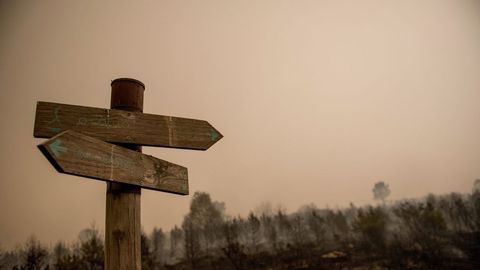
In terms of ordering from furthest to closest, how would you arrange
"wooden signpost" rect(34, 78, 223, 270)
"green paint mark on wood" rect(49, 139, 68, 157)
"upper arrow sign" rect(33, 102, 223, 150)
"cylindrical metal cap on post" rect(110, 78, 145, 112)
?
"cylindrical metal cap on post" rect(110, 78, 145, 112) → "upper arrow sign" rect(33, 102, 223, 150) → "wooden signpost" rect(34, 78, 223, 270) → "green paint mark on wood" rect(49, 139, 68, 157)

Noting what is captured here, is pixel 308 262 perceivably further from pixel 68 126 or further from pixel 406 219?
pixel 68 126

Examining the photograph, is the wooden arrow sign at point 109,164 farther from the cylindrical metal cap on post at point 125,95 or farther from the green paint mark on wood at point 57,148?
the cylindrical metal cap on post at point 125,95

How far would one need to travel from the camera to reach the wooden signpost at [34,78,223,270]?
1092 mm

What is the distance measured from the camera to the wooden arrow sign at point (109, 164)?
99cm

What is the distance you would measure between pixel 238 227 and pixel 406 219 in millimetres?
10538

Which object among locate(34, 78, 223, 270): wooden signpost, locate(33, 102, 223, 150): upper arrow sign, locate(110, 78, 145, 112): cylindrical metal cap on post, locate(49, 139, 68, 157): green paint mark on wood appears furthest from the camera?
locate(110, 78, 145, 112): cylindrical metal cap on post

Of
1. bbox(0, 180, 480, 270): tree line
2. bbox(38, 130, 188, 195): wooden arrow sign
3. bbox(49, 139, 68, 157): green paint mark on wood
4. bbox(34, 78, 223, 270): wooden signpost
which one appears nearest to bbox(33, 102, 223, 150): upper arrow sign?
bbox(34, 78, 223, 270): wooden signpost

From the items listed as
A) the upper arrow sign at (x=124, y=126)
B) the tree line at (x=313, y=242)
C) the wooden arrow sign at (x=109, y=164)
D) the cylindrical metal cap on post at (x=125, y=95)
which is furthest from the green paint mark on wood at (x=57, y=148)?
the tree line at (x=313, y=242)

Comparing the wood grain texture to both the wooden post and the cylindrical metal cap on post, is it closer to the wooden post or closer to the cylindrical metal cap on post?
the wooden post

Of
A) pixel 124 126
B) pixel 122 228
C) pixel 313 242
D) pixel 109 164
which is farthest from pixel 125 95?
pixel 313 242

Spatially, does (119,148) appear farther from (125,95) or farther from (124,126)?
(125,95)

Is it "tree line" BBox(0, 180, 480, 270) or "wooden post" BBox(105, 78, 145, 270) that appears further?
"tree line" BBox(0, 180, 480, 270)

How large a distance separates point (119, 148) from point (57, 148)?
326 mm

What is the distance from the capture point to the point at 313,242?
15.9 metres
